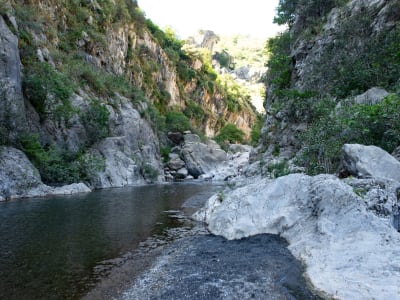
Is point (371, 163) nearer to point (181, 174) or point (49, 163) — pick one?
point (49, 163)

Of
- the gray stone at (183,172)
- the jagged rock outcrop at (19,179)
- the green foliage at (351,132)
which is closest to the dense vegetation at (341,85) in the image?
the green foliage at (351,132)

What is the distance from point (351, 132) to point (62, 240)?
13.2 meters

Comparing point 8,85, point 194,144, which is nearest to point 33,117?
point 8,85

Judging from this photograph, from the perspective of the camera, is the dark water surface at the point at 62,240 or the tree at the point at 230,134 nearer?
the dark water surface at the point at 62,240

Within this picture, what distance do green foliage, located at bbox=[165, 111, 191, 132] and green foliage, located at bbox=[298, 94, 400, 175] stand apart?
145 ft

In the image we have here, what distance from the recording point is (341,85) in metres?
21.8

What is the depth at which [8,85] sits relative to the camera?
931 inches

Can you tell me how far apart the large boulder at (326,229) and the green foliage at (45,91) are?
2328 cm

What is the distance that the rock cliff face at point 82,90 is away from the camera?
84.2 feet

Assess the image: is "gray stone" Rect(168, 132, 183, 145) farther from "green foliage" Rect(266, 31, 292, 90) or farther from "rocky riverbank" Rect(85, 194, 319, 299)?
"rocky riverbank" Rect(85, 194, 319, 299)

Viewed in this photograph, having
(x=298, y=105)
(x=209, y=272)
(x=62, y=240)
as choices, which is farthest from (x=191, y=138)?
(x=209, y=272)

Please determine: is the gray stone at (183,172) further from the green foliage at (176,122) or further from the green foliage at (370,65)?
the green foliage at (370,65)

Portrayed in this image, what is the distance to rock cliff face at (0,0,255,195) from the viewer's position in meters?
25.7

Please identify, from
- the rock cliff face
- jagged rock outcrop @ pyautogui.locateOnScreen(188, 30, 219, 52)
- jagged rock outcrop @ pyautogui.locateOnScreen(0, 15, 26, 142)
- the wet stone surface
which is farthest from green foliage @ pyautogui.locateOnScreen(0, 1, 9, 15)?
jagged rock outcrop @ pyautogui.locateOnScreen(188, 30, 219, 52)
